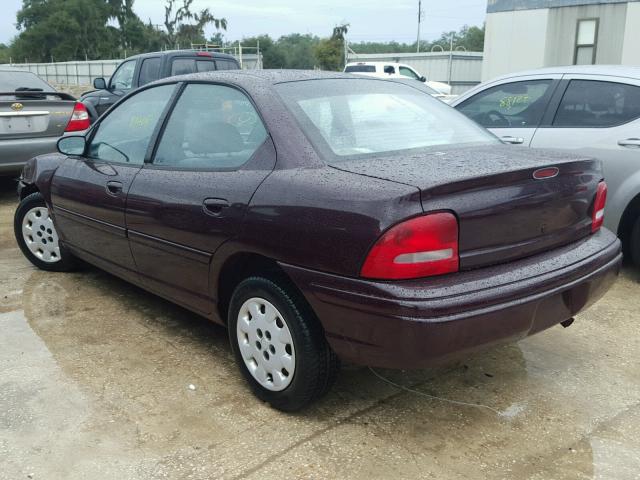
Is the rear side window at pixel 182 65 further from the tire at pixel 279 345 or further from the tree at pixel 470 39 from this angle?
the tree at pixel 470 39

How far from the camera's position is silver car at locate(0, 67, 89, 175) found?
688 cm

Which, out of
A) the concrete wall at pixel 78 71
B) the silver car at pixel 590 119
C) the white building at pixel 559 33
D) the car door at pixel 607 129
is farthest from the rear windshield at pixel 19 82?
the concrete wall at pixel 78 71

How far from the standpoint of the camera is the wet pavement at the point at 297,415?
254cm

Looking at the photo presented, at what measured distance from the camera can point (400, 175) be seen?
99.1 inches

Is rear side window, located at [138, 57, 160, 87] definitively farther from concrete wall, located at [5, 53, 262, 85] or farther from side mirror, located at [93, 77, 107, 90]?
concrete wall, located at [5, 53, 262, 85]

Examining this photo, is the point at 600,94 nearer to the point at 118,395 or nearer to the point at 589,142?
the point at 589,142

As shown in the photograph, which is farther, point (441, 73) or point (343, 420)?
point (441, 73)

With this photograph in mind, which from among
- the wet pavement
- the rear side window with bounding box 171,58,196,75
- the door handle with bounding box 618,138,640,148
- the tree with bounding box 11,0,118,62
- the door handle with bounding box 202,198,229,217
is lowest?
the wet pavement

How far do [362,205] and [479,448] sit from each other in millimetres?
1142

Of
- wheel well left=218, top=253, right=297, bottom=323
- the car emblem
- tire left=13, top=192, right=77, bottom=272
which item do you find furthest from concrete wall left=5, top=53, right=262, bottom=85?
the car emblem

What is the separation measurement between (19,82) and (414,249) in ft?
22.8

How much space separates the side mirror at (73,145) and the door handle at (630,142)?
3.75 meters

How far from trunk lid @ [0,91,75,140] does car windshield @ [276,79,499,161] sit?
487 centimetres

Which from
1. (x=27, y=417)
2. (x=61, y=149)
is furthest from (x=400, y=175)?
(x=61, y=149)
